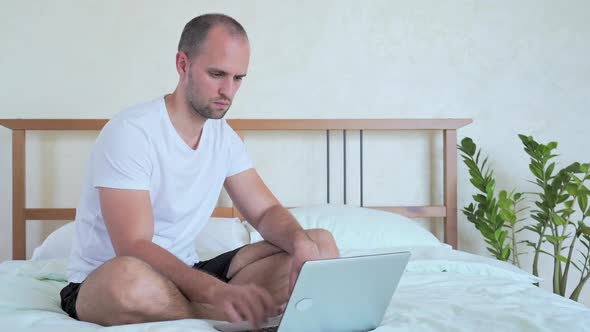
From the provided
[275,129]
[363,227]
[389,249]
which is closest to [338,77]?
[275,129]

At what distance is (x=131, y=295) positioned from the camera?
1.25m

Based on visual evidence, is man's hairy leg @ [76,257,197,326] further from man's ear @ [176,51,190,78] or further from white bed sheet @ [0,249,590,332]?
man's ear @ [176,51,190,78]

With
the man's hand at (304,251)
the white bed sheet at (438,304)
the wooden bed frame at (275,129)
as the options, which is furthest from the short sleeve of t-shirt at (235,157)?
the wooden bed frame at (275,129)

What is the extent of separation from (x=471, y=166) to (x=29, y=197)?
1907 millimetres

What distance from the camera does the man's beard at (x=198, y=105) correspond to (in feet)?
5.33

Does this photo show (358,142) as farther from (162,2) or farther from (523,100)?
(162,2)

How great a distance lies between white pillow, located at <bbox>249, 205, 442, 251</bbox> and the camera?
2.54 meters

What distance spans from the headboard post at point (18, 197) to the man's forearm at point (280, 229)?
1.52 meters

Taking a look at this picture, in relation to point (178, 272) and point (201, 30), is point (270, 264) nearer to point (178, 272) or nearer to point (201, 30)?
point (178, 272)

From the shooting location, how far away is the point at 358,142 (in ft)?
10.3

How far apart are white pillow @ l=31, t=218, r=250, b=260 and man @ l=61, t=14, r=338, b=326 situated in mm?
657

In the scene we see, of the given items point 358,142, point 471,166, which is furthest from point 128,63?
point 471,166

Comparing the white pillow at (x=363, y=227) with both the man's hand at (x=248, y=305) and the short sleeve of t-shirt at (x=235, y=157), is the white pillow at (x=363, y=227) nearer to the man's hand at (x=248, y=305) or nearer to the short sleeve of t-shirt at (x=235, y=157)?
the short sleeve of t-shirt at (x=235, y=157)

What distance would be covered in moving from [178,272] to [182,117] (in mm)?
453
